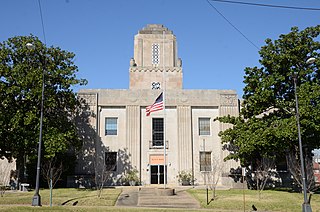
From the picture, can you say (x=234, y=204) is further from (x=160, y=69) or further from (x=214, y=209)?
(x=160, y=69)

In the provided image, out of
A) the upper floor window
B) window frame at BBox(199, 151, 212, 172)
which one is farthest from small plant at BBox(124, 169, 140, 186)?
the upper floor window

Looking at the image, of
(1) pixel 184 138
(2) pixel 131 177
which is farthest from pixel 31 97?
(1) pixel 184 138

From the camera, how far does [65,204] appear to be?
71.3 feet

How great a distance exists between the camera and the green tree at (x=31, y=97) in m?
28.2

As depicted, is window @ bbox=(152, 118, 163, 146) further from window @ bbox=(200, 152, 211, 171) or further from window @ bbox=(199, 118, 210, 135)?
window @ bbox=(200, 152, 211, 171)

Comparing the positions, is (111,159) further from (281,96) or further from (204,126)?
(281,96)

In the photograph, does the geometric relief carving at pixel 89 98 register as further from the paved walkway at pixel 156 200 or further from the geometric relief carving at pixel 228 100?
the geometric relief carving at pixel 228 100

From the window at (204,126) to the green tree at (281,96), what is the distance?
18.0 ft

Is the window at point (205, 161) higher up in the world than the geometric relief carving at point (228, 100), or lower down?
lower down

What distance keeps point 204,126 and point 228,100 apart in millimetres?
3807

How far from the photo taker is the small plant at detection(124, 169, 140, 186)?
3453 centimetres

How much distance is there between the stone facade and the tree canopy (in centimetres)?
561

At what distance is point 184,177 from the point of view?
115 ft

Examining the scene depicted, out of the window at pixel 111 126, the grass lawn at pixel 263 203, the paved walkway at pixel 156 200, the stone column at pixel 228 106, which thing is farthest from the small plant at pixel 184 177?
the grass lawn at pixel 263 203
